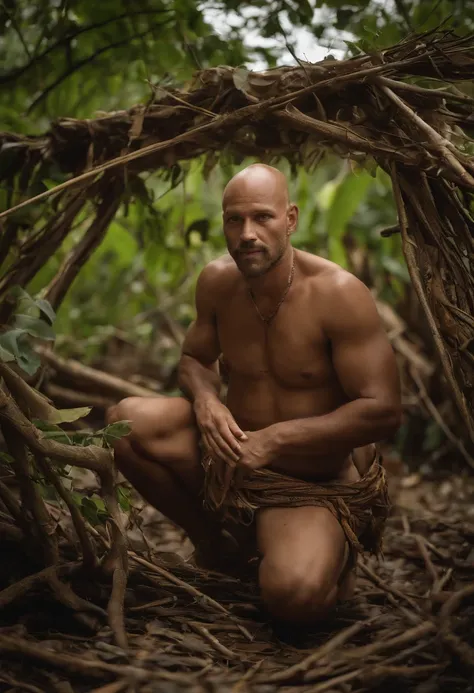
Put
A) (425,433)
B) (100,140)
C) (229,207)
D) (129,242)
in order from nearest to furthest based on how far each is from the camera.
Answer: (229,207), (100,140), (129,242), (425,433)

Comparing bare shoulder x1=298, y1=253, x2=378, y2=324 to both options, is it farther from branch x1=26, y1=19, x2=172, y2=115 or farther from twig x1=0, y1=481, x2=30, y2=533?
branch x1=26, y1=19, x2=172, y2=115

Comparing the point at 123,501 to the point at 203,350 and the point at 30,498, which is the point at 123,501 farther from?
the point at 203,350

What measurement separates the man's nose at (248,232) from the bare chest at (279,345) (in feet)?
0.75

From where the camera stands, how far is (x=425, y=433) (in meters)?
4.00

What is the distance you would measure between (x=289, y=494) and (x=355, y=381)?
14.6 inches

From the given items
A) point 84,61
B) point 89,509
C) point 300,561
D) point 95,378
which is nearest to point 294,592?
point 300,561

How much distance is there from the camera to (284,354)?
220 centimetres

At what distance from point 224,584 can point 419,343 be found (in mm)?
2206

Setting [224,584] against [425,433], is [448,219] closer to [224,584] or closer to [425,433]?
[224,584]

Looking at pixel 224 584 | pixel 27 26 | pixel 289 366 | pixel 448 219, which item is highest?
pixel 27 26

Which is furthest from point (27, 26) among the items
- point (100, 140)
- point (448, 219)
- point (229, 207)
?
point (448, 219)

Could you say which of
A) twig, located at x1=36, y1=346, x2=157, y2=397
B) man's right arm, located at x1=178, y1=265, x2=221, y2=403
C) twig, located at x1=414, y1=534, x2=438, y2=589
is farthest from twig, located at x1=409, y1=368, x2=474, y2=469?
man's right arm, located at x1=178, y1=265, x2=221, y2=403

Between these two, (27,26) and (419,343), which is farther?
(419,343)

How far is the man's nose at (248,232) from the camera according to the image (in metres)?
2.08
